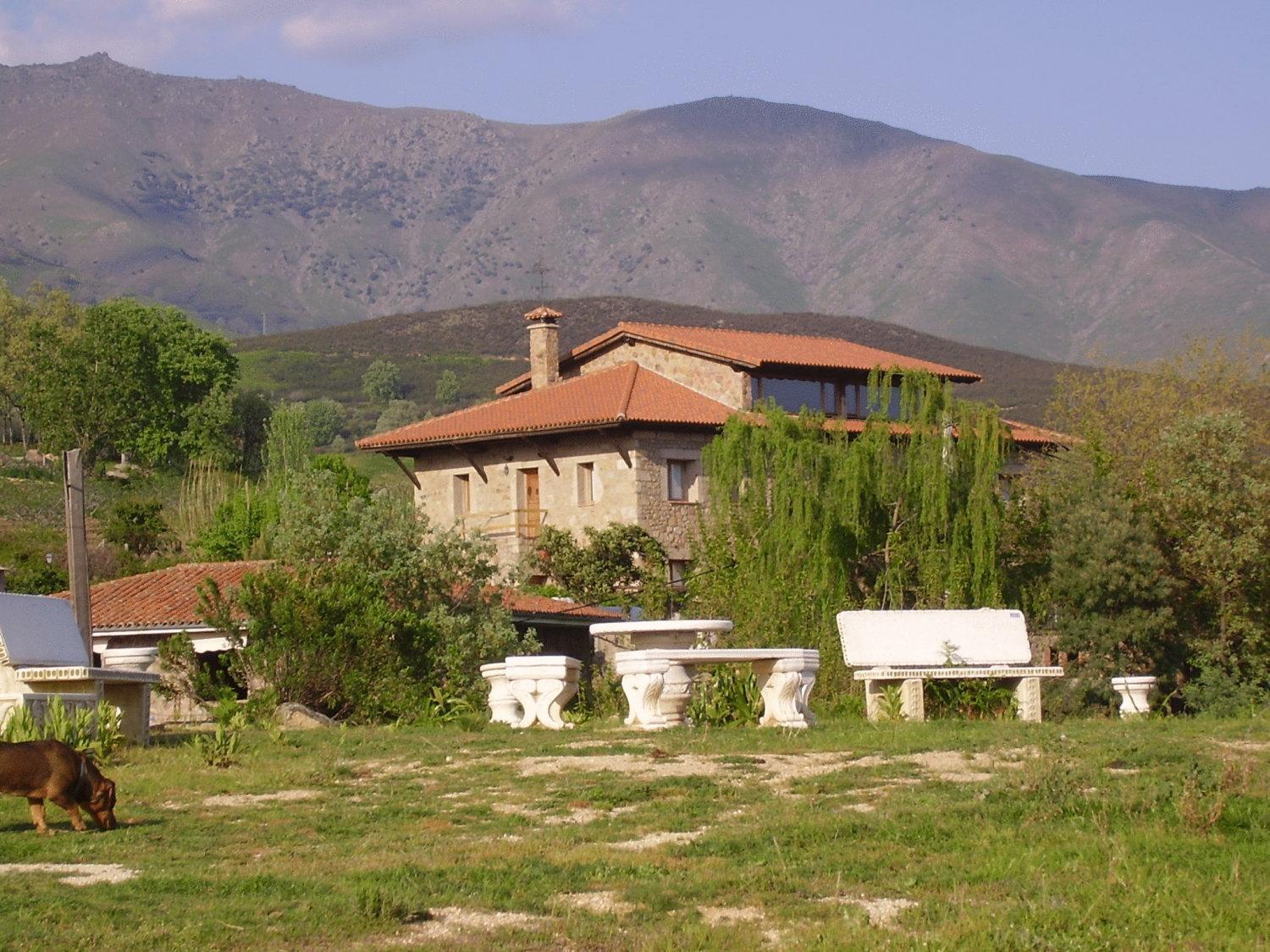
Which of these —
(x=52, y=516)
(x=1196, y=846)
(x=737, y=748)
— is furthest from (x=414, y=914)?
(x=52, y=516)

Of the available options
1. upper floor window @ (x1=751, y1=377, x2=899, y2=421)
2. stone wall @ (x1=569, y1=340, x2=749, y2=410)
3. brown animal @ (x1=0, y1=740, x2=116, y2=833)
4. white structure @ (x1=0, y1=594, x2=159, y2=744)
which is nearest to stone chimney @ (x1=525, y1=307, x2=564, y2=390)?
stone wall @ (x1=569, y1=340, x2=749, y2=410)

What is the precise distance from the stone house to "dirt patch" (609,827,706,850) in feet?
97.1

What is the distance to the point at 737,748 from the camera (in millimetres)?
15102

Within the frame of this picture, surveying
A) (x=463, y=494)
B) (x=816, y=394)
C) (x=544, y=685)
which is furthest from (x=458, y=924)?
(x=463, y=494)

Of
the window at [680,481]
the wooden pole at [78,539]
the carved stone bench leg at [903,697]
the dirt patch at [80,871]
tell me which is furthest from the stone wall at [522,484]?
the dirt patch at [80,871]

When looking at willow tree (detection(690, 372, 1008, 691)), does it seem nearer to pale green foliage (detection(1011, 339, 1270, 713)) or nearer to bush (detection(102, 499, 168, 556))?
pale green foliage (detection(1011, 339, 1270, 713))

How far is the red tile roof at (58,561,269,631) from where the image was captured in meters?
30.5

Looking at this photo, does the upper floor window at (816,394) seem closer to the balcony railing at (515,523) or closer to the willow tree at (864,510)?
the balcony railing at (515,523)

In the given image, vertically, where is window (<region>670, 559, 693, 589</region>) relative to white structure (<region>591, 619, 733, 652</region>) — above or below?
above

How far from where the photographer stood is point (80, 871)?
9.86 m

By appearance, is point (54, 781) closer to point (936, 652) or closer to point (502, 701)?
point (502, 701)

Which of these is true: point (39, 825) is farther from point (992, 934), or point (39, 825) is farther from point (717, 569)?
point (717, 569)

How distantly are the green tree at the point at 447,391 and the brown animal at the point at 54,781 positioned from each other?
95.1m

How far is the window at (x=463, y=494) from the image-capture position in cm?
4581
